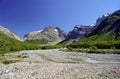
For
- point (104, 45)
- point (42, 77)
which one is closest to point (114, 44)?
point (104, 45)

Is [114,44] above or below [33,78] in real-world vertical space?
above

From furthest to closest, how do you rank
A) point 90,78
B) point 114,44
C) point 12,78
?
point 114,44 → point 12,78 → point 90,78

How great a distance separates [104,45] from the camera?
194m

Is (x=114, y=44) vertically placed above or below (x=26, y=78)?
above

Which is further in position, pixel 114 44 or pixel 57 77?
pixel 114 44

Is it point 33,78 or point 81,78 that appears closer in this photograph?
point 81,78

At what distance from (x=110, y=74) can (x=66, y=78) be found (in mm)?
6109

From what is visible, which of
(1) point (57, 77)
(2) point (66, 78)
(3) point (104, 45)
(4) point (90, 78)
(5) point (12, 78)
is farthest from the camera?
(3) point (104, 45)

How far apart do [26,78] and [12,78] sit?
2.69 metres

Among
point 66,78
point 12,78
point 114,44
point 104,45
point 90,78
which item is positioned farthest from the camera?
point 104,45

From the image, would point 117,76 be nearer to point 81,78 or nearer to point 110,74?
point 110,74

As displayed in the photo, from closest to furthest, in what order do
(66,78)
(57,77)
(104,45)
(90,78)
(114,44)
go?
(90,78), (66,78), (57,77), (114,44), (104,45)

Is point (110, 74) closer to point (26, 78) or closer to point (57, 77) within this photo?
point (57, 77)

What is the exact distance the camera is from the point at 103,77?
30.9 m
